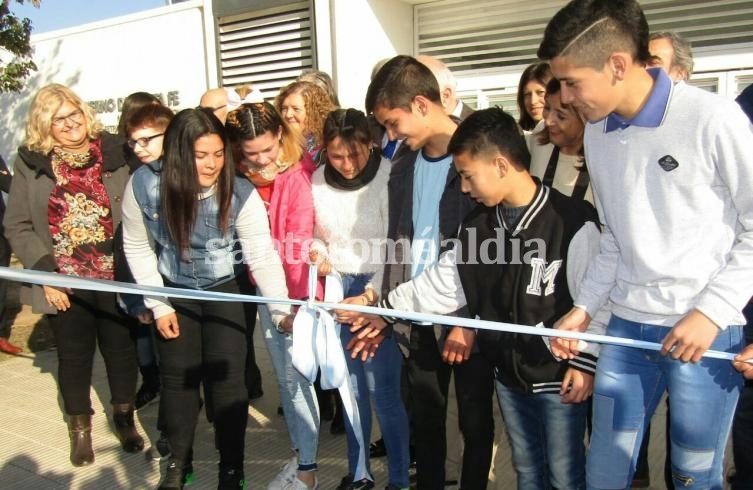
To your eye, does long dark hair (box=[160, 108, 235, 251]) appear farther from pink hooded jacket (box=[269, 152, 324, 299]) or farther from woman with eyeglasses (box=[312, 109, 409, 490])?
woman with eyeglasses (box=[312, 109, 409, 490])

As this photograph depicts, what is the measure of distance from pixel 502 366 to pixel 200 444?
221 cm

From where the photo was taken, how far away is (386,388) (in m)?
3.03

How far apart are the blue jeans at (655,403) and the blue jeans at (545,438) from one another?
6.3 inches

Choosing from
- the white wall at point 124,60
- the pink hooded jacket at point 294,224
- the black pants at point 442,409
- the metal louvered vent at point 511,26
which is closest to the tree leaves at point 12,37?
the white wall at point 124,60

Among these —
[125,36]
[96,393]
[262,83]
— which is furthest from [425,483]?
[125,36]

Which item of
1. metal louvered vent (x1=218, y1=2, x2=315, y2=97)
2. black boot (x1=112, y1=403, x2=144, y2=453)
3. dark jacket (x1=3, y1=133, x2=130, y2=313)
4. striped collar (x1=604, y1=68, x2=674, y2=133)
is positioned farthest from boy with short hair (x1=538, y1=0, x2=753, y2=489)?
metal louvered vent (x1=218, y1=2, x2=315, y2=97)

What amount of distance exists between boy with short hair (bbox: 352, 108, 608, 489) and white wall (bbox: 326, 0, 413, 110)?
17.2 feet

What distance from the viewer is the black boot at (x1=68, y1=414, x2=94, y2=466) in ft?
12.0

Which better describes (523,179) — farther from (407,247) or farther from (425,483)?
(425,483)

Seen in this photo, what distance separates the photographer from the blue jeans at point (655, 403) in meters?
1.97

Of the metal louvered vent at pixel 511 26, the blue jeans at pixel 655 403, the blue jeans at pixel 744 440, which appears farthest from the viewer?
the metal louvered vent at pixel 511 26

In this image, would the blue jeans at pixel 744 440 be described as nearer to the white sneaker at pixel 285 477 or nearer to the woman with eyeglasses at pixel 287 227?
the woman with eyeglasses at pixel 287 227

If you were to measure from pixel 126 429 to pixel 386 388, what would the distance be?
5.96 ft

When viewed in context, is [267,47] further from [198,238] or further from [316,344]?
[316,344]
